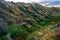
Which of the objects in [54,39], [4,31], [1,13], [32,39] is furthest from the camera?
[1,13]

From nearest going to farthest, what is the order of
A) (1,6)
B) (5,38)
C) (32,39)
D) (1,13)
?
(32,39) < (5,38) < (1,13) < (1,6)

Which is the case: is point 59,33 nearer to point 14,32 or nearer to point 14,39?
point 14,39

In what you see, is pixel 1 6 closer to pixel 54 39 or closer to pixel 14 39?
pixel 14 39

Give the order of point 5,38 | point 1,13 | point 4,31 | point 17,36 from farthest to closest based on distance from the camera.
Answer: point 1,13, point 4,31, point 17,36, point 5,38

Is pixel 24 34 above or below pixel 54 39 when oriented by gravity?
below

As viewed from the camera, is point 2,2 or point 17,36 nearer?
point 17,36

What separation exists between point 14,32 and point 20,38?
605 centimetres

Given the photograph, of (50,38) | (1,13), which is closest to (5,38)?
(50,38)

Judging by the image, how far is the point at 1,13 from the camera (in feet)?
277

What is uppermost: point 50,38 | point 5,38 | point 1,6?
point 50,38

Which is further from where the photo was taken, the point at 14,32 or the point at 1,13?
the point at 1,13

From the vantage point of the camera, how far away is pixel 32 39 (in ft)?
158

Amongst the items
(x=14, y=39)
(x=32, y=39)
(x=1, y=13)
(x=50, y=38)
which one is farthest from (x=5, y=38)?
(x=1, y=13)

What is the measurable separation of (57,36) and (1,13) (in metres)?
50.9
